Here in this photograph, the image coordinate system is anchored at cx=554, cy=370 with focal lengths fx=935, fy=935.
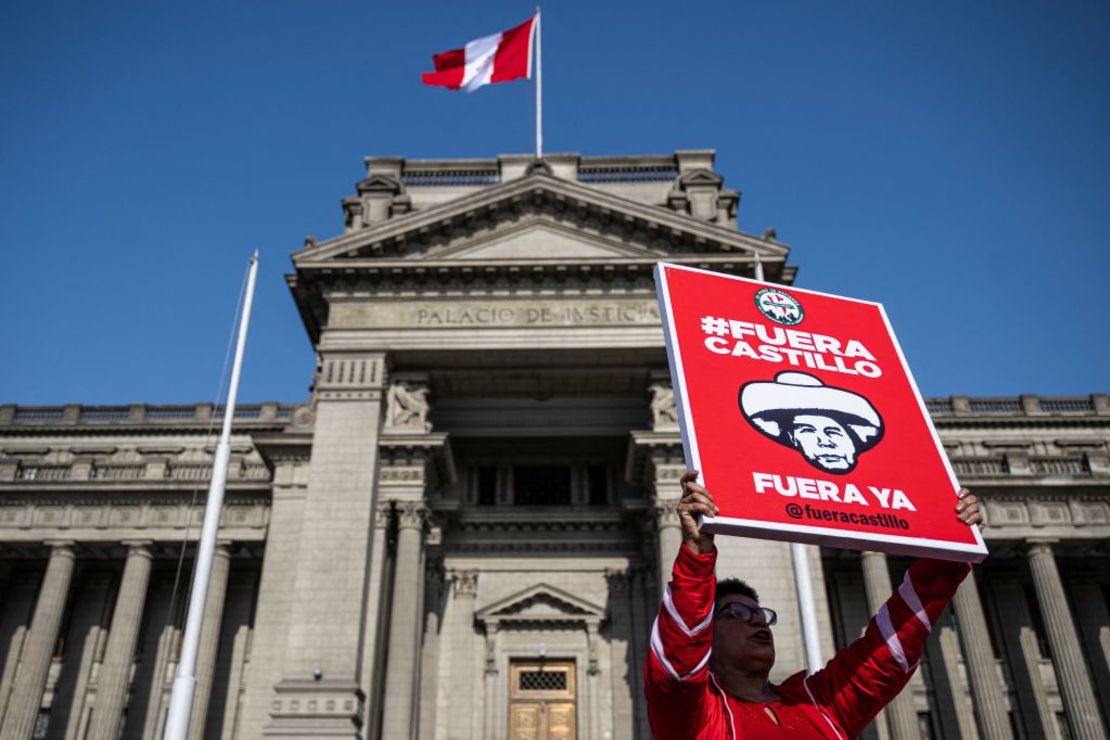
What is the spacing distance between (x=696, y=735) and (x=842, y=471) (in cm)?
200

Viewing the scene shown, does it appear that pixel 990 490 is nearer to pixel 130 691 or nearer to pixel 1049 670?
pixel 1049 670

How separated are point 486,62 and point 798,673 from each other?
31.1m

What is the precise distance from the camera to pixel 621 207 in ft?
98.2

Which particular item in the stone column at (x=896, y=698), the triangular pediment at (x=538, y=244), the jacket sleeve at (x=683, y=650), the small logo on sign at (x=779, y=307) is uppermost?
the triangular pediment at (x=538, y=244)

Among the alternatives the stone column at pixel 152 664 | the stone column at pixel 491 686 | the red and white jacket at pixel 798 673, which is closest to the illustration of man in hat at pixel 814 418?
the red and white jacket at pixel 798 673

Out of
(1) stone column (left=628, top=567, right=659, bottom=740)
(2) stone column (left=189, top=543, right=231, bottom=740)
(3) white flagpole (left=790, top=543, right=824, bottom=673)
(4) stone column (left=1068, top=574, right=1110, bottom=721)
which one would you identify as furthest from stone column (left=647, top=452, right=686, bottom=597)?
(4) stone column (left=1068, top=574, right=1110, bottom=721)

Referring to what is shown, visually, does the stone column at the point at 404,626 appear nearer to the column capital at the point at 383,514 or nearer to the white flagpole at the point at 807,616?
the column capital at the point at 383,514

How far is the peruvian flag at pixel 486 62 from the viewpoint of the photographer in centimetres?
3250

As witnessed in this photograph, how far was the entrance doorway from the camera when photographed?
31.0 metres

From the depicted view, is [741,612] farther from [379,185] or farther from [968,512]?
[379,185]

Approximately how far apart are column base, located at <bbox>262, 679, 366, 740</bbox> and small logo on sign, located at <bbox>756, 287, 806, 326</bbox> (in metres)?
20.0

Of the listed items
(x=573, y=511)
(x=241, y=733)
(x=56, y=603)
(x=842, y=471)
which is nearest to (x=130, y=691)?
(x=56, y=603)

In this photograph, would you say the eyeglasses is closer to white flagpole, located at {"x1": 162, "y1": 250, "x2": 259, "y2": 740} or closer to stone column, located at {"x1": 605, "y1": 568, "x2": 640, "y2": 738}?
white flagpole, located at {"x1": 162, "y1": 250, "x2": 259, "y2": 740}

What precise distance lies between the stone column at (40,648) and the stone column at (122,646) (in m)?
1.97
